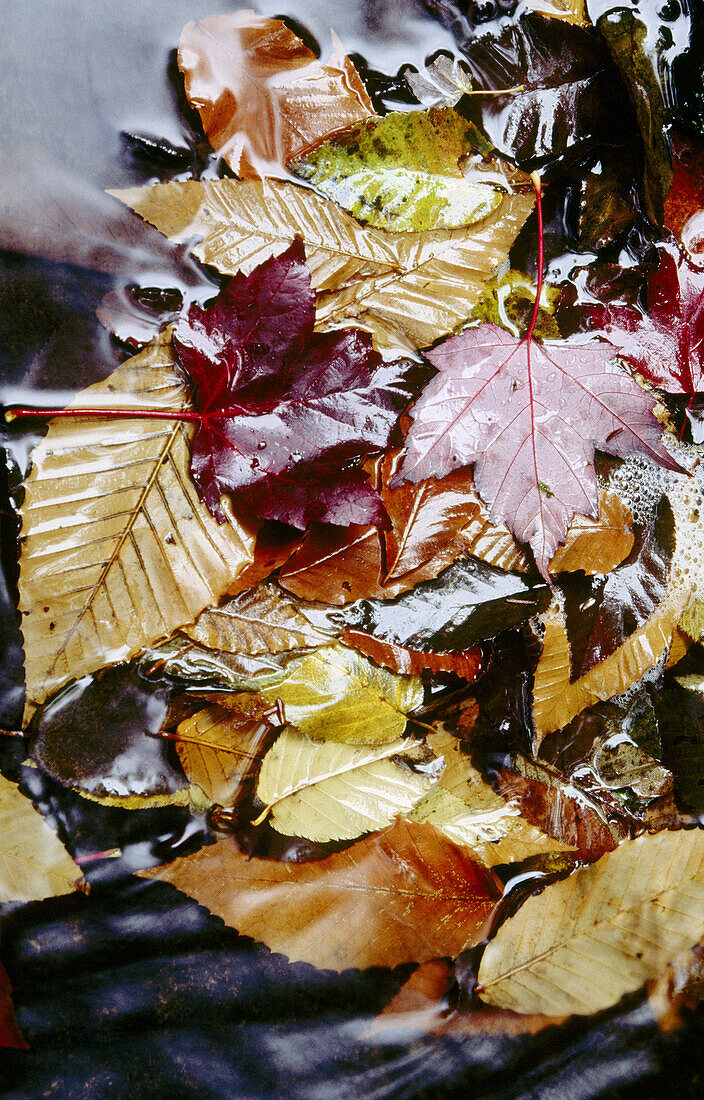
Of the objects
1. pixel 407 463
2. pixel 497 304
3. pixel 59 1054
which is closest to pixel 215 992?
pixel 59 1054

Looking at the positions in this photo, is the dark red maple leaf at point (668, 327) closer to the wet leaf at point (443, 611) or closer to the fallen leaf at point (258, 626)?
the wet leaf at point (443, 611)

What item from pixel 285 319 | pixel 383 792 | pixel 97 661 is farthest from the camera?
A: pixel 383 792

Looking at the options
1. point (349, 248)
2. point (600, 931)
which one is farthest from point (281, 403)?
point (600, 931)

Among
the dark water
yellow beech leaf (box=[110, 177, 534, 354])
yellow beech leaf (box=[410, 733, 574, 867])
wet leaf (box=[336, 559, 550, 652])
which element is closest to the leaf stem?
yellow beech leaf (box=[110, 177, 534, 354])

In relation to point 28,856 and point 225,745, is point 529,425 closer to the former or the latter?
point 225,745

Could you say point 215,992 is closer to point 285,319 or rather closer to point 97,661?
point 97,661

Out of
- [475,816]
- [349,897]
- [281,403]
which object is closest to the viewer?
[281,403]
